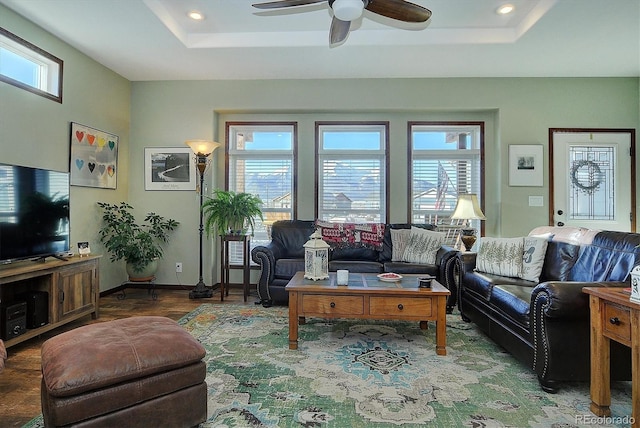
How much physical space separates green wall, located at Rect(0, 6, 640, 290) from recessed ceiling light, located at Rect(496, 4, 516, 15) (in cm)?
129

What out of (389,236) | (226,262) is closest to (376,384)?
(389,236)

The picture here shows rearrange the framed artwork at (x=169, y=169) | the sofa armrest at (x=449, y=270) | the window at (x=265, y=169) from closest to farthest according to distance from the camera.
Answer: the sofa armrest at (x=449, y=270), the framed artwork at (x=169, y=169), the window at (x=265, y=169)

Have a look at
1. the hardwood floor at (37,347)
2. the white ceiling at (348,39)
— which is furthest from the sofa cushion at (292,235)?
the white ceiling at (348,39)

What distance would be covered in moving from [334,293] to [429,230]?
2190 mm

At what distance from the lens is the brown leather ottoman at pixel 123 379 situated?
1452 millimetres

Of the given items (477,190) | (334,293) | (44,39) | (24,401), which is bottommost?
(24,401)

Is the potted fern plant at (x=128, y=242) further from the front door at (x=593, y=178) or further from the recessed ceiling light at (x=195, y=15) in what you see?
the front door at (x=593, y=178)

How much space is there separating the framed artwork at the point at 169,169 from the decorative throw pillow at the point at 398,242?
285cm

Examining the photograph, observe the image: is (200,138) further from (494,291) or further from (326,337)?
(494,291)

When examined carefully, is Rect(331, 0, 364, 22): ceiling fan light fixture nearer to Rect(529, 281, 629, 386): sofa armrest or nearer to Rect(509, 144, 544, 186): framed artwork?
Rect(529, 281, 629, 386): sofa armrest

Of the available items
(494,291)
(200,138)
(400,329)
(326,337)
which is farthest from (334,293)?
(200,138)

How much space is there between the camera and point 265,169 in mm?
5098

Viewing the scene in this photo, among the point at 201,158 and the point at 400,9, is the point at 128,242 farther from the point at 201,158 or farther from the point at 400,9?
the point at 400,9

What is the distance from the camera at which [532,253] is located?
10.3ft
